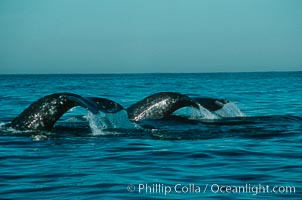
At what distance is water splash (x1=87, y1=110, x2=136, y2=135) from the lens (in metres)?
14.0

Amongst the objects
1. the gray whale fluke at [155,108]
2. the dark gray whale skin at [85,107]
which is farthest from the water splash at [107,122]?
the gray whale fluke at [155,108]

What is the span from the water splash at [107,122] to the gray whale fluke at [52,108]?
87 centimetres

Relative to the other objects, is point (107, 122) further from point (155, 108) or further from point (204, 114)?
point (204, 114)

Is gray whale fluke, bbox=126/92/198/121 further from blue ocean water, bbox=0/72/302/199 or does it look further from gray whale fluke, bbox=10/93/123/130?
gray whale fluke, bbox=10/93/123/130

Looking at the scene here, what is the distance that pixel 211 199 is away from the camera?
300 inches

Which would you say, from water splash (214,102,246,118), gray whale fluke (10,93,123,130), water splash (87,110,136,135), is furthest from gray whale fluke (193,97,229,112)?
gray whale fluke (10,93,123,130)

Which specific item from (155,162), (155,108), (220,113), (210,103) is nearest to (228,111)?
(220,113)

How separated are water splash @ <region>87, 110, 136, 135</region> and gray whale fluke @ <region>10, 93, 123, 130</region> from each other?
34.4 inches

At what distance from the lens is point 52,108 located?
13250mm

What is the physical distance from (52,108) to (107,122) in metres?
1.66

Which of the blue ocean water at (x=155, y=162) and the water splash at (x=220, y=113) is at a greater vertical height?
the water splash at (x=220, y=113)

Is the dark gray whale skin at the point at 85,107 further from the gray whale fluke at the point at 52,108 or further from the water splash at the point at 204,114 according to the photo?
the water splash at the point at 204,114

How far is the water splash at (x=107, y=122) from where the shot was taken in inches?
551

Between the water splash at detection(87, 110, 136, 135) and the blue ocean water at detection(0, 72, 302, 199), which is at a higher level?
the water splash at detection(87, 110, 136, 135)
